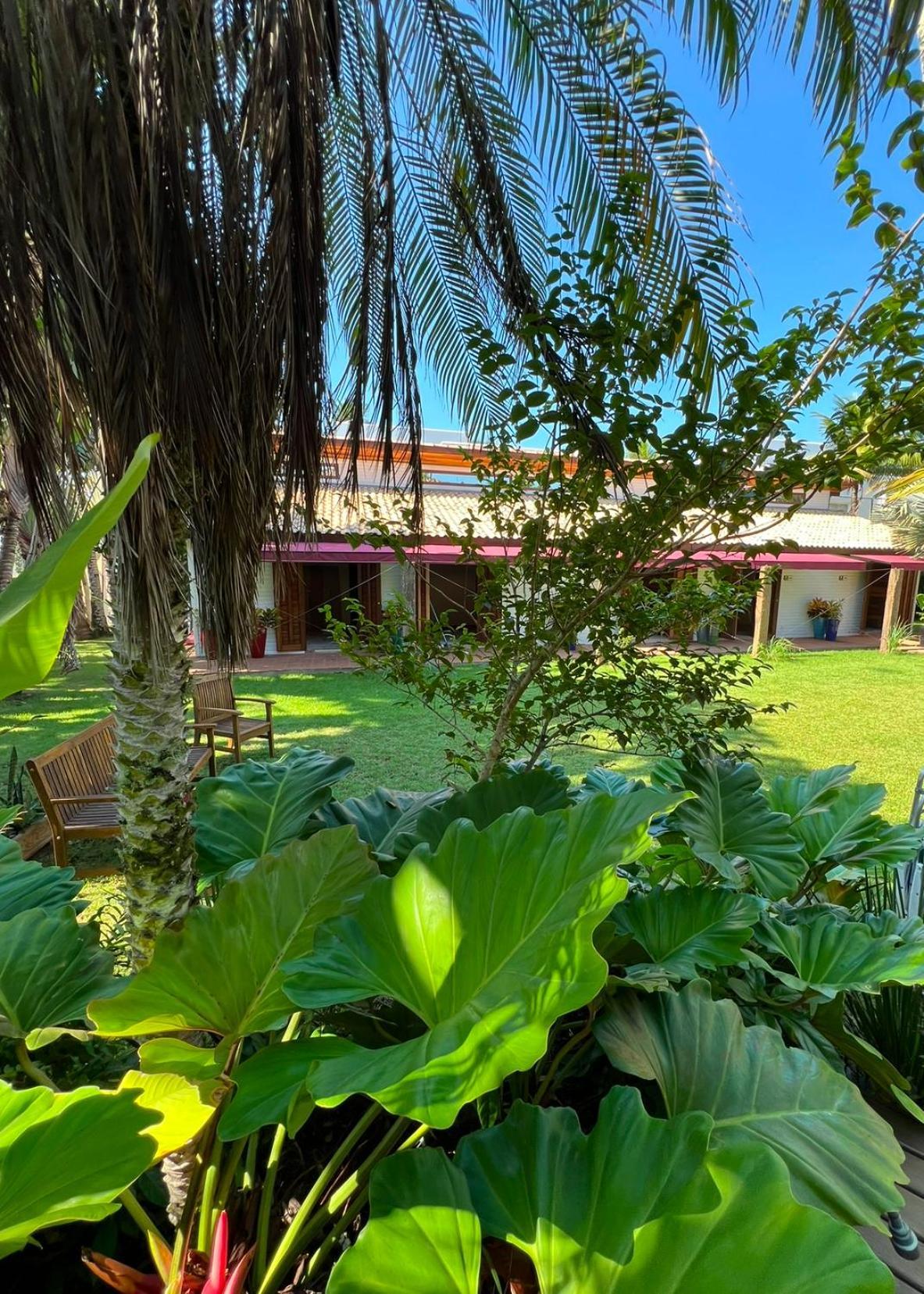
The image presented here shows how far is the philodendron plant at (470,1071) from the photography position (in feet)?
2.08

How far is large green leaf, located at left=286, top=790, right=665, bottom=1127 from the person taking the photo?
0.64m

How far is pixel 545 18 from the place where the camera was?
74.3 inches

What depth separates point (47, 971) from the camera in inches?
45.6

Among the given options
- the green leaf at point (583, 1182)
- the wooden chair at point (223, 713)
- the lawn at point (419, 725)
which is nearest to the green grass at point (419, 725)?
the lawn at point (419, 725)

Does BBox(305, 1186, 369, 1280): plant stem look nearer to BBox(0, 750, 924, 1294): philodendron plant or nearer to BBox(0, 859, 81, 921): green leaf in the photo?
BBox(0, 750, 924, 1294): philodendron plant

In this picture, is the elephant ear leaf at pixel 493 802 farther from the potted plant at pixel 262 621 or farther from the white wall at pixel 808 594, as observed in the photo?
the white wall at pixel 808 594

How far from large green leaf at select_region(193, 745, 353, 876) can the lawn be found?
3013 millimetres

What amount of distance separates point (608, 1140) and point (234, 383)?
144cm

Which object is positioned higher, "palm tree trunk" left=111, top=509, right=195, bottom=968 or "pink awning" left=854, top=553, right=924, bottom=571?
"pink awning" left=854, top=553, right=924, bottom=571

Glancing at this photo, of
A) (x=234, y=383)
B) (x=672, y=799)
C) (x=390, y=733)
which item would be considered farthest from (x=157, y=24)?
(x=390, y=733)

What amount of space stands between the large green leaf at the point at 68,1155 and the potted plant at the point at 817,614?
1895 centimetres

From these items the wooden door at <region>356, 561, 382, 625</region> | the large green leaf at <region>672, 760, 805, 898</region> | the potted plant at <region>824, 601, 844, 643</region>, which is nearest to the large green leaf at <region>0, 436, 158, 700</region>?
the large green leaf at <region>672, 760, 805, 898</region>

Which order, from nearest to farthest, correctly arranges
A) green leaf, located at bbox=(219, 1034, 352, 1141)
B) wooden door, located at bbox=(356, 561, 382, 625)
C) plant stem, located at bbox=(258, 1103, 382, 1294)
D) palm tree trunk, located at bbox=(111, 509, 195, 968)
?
green leaf, located at bbox=(219, 1034, 352, 1141)
plant stem, located at bbox=(258, 1103, 382, 1294)
palm tree trunk, located at bbox=(111, 509, 195, 968)
wooden door, located at bbox=(356, 561, 382, 625)

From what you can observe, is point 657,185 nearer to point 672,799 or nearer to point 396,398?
point 396,398
